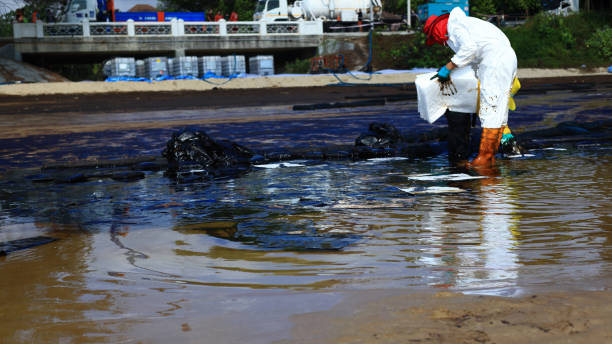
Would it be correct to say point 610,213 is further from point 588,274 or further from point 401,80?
point 401,80

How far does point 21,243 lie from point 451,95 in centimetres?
451

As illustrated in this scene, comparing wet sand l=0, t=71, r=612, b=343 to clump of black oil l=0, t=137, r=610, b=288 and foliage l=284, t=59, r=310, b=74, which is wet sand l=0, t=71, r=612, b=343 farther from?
foliage l=284, t=59, r=310, b=74

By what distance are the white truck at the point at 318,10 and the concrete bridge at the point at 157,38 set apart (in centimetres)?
259

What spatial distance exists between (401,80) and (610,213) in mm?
21469

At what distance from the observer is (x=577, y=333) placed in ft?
6.08

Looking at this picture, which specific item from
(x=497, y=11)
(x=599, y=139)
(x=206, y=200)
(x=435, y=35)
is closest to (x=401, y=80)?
(x=599, y=139)

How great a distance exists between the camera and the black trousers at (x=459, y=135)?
263 inches

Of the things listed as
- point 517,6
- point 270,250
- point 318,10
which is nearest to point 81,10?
point 318,10

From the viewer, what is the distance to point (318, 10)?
3778cm

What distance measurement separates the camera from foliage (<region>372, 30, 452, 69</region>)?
99.0 ft

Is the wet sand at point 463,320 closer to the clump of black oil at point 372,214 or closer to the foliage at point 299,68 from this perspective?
the clump of black oil at point 372,214

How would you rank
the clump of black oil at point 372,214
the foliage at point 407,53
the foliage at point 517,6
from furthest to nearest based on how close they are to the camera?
the foliage at point 517,6 < the foliage at point 407,53 < the clump of black oil at point 372,214

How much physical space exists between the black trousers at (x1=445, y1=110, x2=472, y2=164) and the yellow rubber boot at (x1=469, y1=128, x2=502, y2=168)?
473 millimetres

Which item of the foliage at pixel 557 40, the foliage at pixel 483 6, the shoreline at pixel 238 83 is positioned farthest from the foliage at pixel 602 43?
the foliage at pixel 483 6
